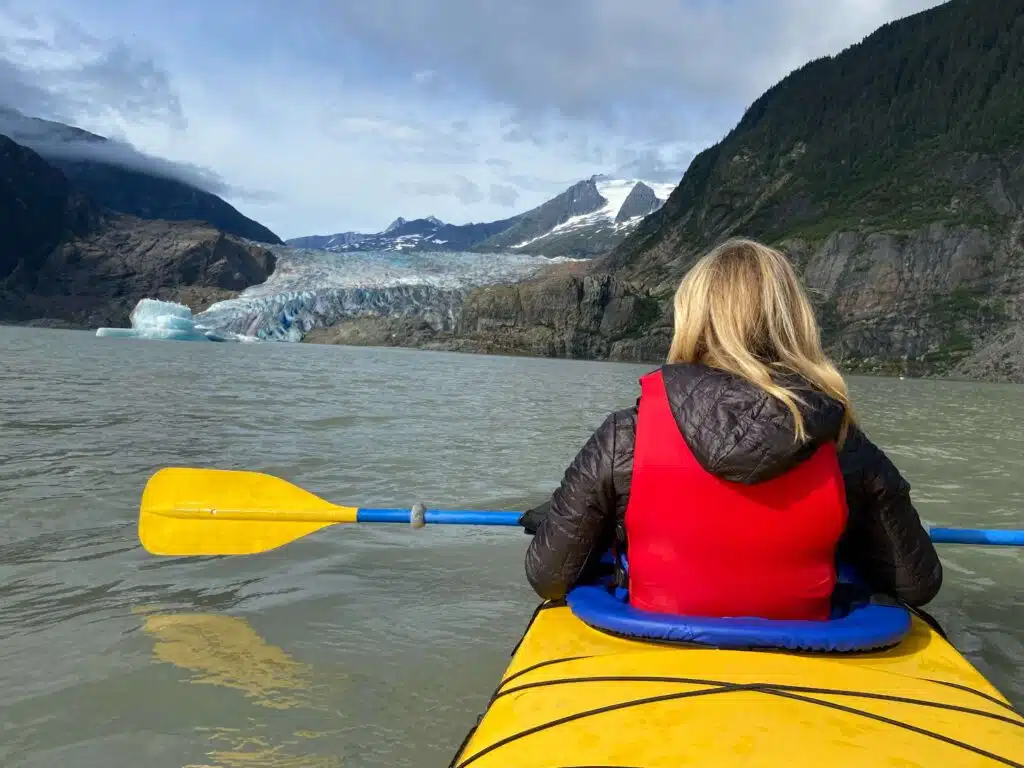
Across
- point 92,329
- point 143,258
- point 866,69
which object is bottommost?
point 92,329

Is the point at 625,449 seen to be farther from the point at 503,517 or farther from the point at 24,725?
the point at 24,725

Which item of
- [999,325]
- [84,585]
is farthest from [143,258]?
[84,585]

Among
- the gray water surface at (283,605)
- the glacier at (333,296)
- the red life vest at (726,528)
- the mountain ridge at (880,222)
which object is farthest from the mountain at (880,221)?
the red life vest at (726,528)

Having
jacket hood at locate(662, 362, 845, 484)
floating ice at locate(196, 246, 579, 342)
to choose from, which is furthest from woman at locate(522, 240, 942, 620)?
floating ice at locate(196, 246, 579, 342)

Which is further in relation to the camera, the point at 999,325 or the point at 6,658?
the point at 999,325

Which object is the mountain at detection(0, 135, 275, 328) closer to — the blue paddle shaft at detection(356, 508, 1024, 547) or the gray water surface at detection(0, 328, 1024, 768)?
the gray water surface at detection(0, 328, 1024, 768)

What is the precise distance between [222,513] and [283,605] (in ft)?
2.09

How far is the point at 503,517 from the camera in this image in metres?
4.03

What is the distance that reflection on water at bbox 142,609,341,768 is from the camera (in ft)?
8.75

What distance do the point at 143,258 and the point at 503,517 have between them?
143 metres

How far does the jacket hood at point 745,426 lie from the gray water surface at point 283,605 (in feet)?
5.28

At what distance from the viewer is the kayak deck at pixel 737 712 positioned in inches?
63.4

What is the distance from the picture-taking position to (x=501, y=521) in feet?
13.2

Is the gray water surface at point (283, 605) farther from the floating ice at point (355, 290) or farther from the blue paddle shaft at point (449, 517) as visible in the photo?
the floating ice at point (355, 290)
